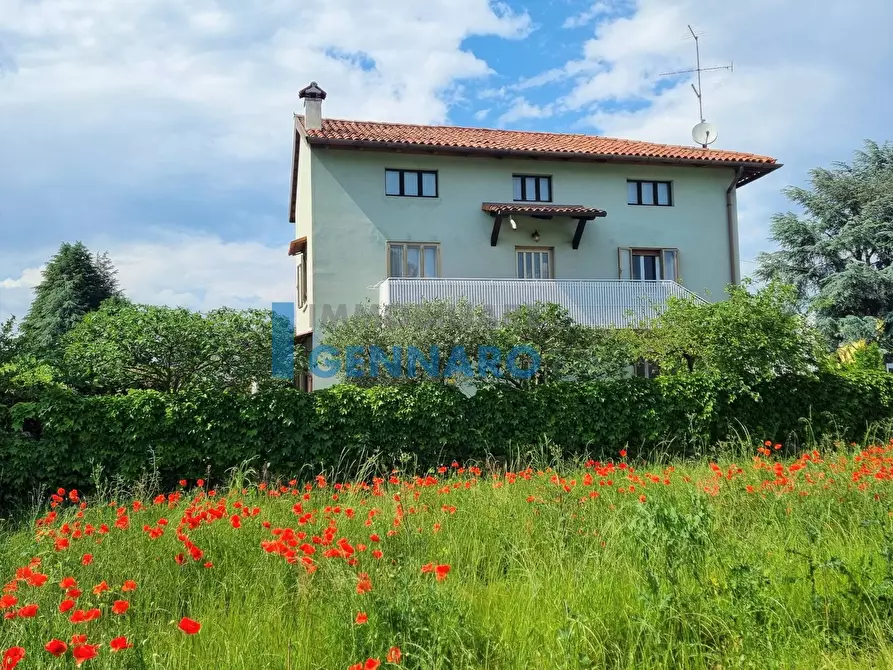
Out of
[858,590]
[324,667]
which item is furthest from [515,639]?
[858,590]

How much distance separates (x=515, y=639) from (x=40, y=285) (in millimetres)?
35933

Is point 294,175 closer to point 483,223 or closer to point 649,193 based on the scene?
point 483,223

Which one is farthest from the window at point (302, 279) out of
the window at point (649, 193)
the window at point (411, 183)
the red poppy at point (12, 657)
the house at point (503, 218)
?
the red poppy at point (12, 657)

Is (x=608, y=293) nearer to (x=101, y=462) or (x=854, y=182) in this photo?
(x=101, y=462)

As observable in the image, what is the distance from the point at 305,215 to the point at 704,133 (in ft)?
46.4

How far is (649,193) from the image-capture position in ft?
69.3

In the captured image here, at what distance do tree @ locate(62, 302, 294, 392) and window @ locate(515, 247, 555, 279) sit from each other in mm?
9737

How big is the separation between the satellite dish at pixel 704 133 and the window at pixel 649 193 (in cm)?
260

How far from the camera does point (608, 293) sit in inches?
729

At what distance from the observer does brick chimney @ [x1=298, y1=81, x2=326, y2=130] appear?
1959 centimetres
